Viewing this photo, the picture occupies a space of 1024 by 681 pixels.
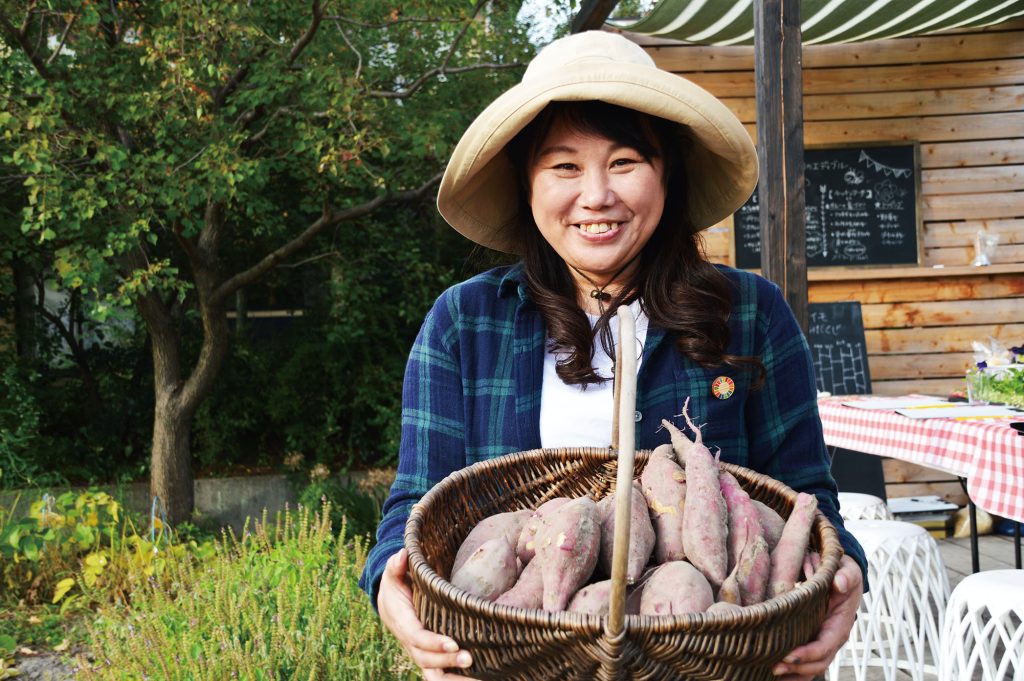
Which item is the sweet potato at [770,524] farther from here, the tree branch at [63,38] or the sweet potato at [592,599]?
the tree branch at [63,38]

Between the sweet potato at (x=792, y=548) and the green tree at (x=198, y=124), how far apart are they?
13.6ft

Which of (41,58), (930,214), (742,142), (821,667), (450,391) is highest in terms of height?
(41,58)

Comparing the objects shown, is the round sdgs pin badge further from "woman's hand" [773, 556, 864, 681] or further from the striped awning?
the striped awning

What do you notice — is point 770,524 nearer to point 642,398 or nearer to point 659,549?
→ point 659,549

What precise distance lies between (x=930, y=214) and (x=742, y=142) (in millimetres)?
5140

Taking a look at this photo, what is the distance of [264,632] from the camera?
2852mm

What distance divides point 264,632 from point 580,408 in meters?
1.89

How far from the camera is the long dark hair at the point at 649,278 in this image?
140cm

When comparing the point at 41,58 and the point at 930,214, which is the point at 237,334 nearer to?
the point at 41,58

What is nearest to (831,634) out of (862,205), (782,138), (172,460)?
(782,138)

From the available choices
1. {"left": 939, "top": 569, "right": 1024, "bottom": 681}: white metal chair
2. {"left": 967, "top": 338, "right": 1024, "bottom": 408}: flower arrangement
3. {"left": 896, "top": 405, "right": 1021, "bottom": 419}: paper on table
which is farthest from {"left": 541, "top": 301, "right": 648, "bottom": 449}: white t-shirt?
{"left": 967, "top": 338, "right": 1024, "bottom": 408}: flower arrangement

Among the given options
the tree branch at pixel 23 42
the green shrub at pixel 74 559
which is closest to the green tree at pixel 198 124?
the tree branch at pixel 23 42

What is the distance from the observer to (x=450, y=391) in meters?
1.49

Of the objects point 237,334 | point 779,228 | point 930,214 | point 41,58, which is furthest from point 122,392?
point 930,214
